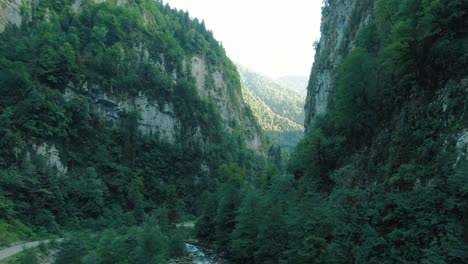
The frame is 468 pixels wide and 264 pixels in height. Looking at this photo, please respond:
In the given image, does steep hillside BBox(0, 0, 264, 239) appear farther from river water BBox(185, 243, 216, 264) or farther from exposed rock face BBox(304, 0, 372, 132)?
exposed rock face BBox(304, 0, 372, 132)

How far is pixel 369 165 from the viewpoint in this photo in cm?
2802

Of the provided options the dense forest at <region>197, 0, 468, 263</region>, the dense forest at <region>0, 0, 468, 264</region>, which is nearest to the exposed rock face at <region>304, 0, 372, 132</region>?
the dense forest at <region>0, 0, 468, 264</region>

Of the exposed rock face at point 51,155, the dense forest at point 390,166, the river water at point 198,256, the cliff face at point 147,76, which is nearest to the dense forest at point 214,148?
the dense forest at point 390,166

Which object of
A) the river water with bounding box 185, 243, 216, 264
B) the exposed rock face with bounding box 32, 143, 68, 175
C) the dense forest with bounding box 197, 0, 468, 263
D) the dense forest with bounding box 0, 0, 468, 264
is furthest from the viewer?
the exposed rock face with bounding box 32, 143, 68, 175

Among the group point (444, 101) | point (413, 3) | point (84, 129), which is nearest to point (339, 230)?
point (444, 101)

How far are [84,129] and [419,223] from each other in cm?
6449

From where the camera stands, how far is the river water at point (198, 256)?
41.4 metres

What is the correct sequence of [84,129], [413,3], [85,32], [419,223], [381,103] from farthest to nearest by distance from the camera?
[85,32]
[84,129]
[381,103]
[413,3]
[419,223]

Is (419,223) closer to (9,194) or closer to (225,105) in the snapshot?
(9,194)

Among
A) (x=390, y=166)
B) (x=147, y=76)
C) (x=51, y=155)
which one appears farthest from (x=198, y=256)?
(x=147, y=76)

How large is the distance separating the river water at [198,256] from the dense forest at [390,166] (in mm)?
5567

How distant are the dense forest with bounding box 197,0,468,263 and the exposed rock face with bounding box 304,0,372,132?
1592 cm

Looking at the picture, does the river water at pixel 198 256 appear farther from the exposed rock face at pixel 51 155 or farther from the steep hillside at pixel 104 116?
the exposed rock face at pixel 51 155

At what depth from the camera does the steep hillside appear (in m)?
53.6
